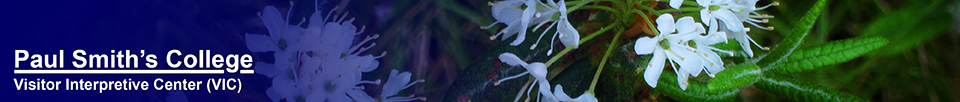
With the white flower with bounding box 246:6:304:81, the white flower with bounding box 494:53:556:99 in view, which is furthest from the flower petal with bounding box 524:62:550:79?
the white flower with bounding box 246:6:304:81

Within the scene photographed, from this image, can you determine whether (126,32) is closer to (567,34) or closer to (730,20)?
(567,34)

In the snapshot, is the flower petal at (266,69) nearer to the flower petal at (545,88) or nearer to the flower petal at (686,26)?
the flower petal at (545,88)

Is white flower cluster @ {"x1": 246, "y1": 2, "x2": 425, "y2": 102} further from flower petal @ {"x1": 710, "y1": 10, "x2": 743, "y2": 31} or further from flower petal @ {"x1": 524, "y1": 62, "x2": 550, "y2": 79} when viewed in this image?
flower petal @ {"x1": 710, "y1": 10, "x2": 743, "y2": 31}

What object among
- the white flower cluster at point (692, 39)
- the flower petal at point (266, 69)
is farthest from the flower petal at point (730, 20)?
the flower petal at point (266, 69)

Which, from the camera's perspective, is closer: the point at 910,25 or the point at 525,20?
the point at 525,20

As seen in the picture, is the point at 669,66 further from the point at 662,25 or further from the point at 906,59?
the point at 906,59

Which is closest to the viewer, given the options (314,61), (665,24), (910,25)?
(665,24)

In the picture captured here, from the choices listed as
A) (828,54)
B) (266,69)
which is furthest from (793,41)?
(266,69)

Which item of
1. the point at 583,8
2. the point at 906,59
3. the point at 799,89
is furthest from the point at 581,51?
the point at 906,59
